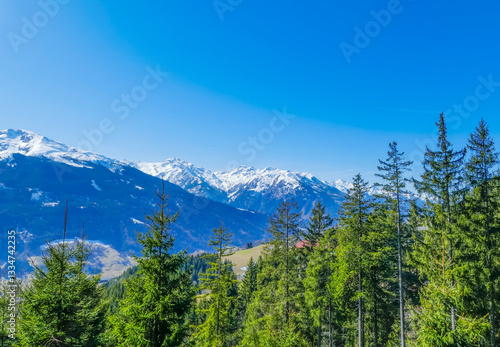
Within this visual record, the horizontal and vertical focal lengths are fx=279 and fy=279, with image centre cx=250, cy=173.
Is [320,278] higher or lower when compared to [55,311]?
higher

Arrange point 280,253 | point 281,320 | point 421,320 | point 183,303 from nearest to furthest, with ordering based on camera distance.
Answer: point 421,320 < point 183,303 < point 281,320 < point 280,253

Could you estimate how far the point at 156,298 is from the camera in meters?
14.0

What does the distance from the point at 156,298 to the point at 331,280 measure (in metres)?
17.3

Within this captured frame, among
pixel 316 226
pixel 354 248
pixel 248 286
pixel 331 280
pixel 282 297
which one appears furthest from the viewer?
pixel 248 286

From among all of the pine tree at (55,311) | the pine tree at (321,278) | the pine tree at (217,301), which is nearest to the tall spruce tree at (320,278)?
the pine tree at (321,278)

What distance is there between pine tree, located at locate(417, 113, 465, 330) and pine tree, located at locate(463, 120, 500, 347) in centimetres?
69

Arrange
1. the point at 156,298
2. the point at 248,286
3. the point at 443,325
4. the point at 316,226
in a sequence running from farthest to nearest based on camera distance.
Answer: the point at 248,286
the point at 316,226
the point at 156,298
the point at 443,325

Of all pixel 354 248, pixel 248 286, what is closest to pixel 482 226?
pixel 354 248

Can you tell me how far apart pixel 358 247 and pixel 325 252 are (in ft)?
15.7

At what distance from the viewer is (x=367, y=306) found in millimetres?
27859

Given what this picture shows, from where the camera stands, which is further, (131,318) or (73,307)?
(131,318)

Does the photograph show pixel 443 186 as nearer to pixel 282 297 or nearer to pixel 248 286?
pixel 282 297

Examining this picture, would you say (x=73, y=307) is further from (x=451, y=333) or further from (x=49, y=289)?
(x=451, y=333)

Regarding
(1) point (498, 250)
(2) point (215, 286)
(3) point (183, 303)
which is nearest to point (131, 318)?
(3) point (183, 303)
